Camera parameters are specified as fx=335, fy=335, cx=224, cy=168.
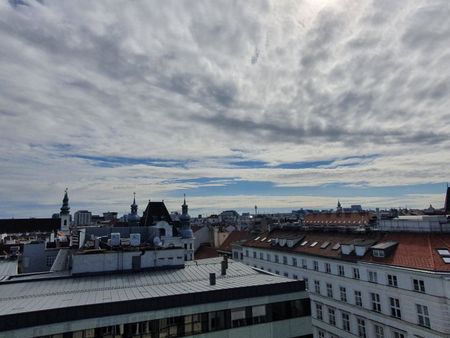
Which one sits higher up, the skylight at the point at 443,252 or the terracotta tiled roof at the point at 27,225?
the terracotta tiled roof at the point at 27,225

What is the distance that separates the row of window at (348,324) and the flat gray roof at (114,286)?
17798mm

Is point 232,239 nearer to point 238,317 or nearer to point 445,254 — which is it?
point 445,254

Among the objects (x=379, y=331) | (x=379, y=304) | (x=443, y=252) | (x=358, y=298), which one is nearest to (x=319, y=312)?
(x=358, y=298)

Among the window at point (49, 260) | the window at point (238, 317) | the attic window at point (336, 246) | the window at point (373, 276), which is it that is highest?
the attic window at point (336, 246)

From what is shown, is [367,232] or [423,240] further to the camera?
[367,232]

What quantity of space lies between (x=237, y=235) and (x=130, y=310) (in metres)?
84.1

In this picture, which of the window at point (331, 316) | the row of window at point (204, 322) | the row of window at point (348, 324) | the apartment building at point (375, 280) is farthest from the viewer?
the window at point (331, 316)

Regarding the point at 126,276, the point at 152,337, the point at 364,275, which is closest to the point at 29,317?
the point at 152,337

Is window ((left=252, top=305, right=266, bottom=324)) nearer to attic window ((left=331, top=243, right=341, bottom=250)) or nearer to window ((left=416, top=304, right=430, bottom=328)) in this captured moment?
window ((left=416, top=304, right=430, bottom=328))

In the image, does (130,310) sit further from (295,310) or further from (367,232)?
(367,232)

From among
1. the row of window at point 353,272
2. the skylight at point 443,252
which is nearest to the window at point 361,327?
the row of window at point 353,272

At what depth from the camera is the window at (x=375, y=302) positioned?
41625mm

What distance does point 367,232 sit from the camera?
2013 inches

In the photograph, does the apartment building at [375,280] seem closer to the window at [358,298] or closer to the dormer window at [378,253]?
the window at [358,298]
